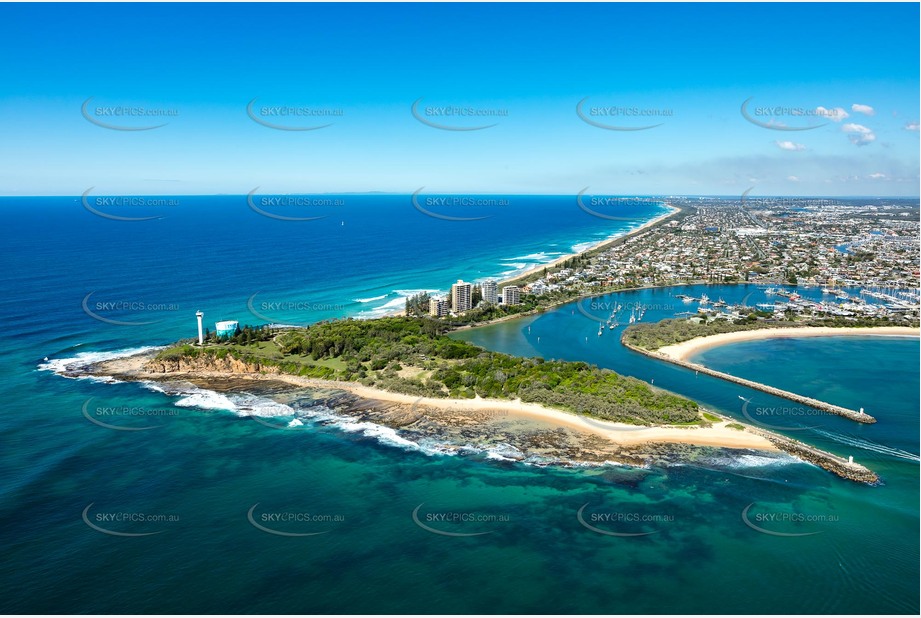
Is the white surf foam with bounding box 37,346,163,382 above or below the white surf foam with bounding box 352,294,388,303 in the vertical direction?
below

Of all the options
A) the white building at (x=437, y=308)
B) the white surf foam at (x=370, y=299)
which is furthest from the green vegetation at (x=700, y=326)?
the white surf foam at (x=370, y=299)

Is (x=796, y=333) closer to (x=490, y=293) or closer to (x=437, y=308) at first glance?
(x=490, y=293)

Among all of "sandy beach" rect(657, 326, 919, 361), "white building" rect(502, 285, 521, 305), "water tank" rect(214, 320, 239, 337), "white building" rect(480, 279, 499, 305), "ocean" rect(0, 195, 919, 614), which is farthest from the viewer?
"white building" rect(502, 285, 521, 305)

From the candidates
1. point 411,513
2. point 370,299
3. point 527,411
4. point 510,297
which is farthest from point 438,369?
point 370,299

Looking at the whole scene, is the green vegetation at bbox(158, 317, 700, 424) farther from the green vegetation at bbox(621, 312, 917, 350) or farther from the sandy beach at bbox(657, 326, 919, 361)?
the sandy beach at bbox(657, 326, 919, 361)

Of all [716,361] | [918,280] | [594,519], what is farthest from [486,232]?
[594,519]

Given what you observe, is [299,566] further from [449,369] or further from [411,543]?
[449,369]

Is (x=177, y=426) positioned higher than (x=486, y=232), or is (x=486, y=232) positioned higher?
(x=486, y=232)

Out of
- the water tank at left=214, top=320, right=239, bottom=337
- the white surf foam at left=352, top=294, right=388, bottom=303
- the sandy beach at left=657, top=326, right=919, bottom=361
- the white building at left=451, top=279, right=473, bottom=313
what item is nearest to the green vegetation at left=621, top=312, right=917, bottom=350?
the sandy beach at left=657, top=326, right=919, bottom=361
